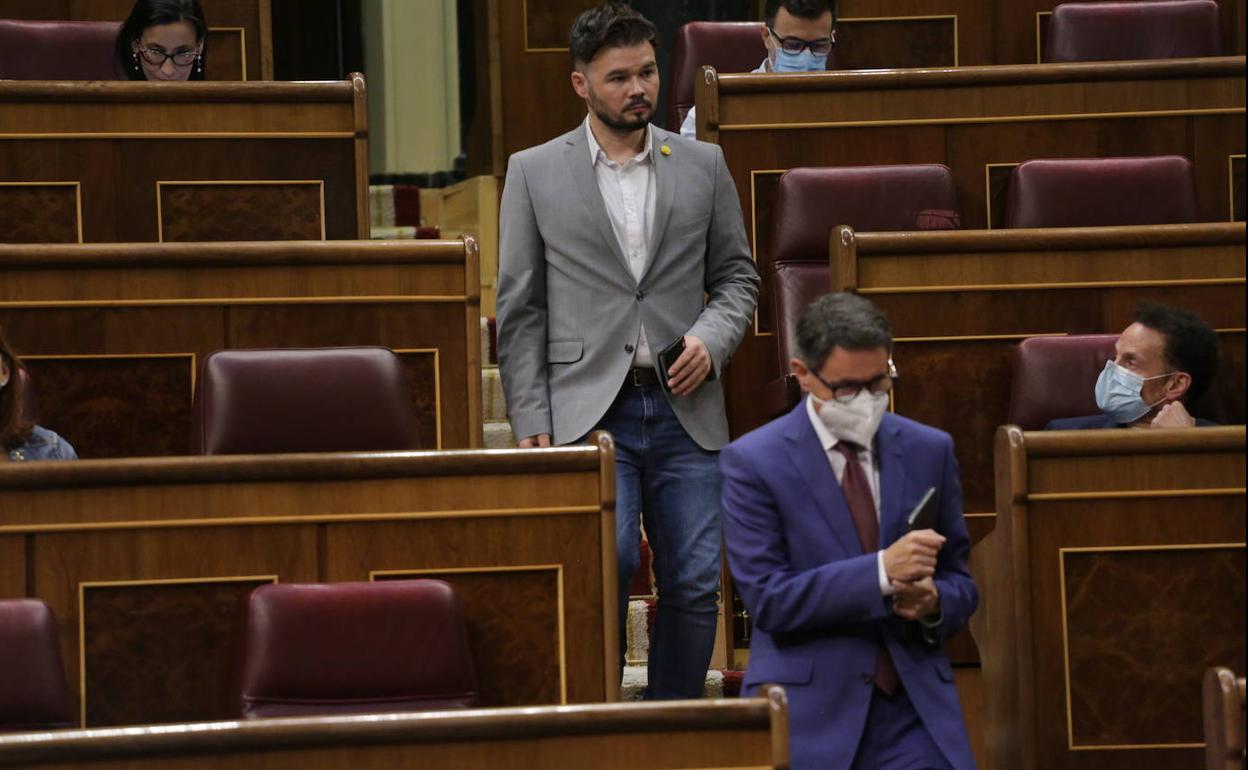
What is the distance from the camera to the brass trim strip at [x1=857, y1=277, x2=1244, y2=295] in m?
1.60

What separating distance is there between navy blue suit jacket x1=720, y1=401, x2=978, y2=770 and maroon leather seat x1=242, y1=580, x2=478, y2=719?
187mm

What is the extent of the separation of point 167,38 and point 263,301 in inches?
19.0

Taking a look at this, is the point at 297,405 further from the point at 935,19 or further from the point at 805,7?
the point at 935,19

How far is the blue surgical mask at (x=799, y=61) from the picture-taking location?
200 cm

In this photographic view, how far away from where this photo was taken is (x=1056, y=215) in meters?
1.79

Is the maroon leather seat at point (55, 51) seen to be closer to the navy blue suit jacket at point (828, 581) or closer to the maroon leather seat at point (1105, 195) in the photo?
the maroon leather seat at point (1105, 195)

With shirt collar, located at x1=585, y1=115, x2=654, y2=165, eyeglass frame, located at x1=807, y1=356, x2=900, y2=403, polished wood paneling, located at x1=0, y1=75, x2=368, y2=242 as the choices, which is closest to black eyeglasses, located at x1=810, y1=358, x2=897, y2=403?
eyeglass frame, located at x1=807, y1=356, x2=900, y2=403

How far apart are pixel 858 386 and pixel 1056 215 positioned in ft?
2.35

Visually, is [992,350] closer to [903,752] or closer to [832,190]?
[832,190]

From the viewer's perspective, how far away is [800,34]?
→ 2.00m

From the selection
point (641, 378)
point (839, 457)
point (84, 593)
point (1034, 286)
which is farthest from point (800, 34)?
point (84, 593)

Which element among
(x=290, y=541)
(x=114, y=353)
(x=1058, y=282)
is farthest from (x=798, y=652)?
(x=114, y=353)

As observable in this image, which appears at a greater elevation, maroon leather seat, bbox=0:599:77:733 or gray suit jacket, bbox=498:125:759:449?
gray suit jacket, bbox=498:125:759:449

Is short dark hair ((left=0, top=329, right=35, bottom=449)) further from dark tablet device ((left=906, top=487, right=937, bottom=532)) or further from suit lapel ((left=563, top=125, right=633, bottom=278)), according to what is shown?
dark tablet device ((left=906, top=487, right=937, bottom=532))
